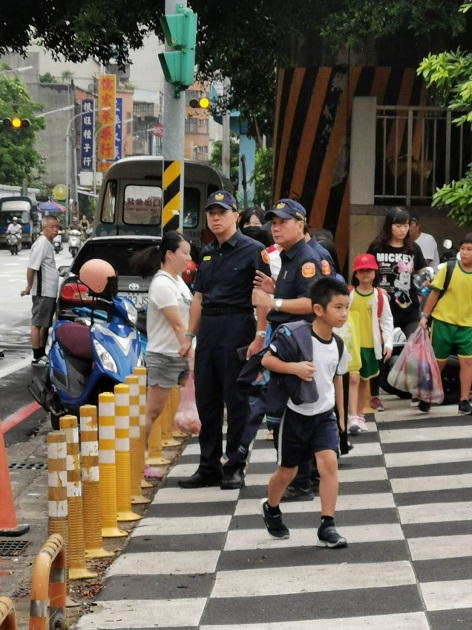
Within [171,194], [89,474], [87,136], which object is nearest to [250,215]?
[171,194]

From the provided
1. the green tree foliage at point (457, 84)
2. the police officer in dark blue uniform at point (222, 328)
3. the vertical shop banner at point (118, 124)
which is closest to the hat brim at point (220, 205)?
the police officer in dark blue uniform at point (222, 328)

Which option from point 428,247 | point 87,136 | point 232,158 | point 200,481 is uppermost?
point 87,136

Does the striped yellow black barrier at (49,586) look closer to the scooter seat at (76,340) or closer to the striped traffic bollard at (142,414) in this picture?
the striped traffic bollard at (142,414)

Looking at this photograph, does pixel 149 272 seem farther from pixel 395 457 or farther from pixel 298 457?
pixel 298 457

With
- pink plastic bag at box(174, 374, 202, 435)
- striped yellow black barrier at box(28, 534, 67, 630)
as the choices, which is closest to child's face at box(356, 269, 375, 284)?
pink plastic bag at box(174, 374, 202, 435)

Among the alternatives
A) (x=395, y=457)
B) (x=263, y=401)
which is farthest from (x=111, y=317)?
(x=263, y=401)

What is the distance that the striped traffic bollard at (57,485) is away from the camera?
23.0ft

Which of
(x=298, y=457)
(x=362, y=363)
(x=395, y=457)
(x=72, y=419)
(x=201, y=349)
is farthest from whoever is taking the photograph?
Answer: (x=362, y=363)

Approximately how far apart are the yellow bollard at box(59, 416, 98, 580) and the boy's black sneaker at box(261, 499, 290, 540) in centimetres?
108

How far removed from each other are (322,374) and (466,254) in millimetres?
4268

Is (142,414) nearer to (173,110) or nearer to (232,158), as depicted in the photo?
(173,110)

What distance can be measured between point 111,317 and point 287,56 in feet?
31.5

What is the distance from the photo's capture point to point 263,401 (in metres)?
7.91

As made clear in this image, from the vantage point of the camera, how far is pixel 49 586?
555cm
